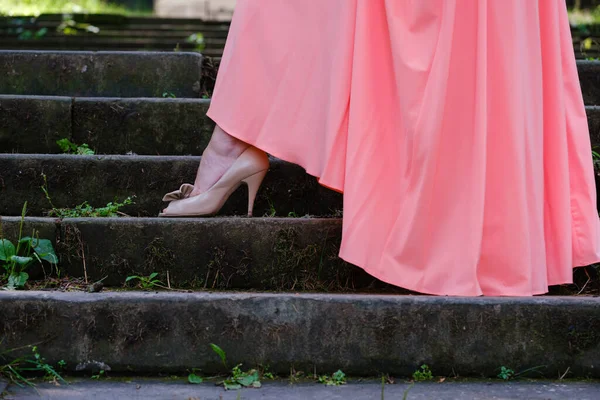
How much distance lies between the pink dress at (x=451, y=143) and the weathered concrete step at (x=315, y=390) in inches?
15.2

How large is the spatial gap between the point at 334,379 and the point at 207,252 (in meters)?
0.72

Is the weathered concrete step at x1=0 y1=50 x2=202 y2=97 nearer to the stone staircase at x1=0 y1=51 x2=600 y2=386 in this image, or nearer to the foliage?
the stone staircase at x1=0 y1=51 x2=600 y2=386

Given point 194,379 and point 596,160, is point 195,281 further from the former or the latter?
point 596,160

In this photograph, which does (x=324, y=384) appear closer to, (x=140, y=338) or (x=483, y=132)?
(x=140, y=338)

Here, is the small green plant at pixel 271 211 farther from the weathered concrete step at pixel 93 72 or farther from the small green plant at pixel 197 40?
the small green plant at pixel 197 40

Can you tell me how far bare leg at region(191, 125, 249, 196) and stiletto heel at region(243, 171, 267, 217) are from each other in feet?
0.31

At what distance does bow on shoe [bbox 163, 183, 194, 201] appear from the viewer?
313cm

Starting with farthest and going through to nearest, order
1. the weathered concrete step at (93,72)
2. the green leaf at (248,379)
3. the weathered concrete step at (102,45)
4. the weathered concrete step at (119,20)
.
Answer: the weathered concrete step at (119,20), the weathered concrete step at (102,45), the weathered concrete step at (93,72), the green leaf at (248,379)

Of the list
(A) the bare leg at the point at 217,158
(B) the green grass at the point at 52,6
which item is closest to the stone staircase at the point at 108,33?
(A) the bare leg at the point at 217,158

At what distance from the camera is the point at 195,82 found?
163 inches

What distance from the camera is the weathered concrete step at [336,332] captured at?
247cm

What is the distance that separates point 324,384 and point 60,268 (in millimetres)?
1064

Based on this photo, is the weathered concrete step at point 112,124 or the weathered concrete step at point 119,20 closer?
the weathered concrete step at point 112,124

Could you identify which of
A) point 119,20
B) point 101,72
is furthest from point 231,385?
point 119,20
